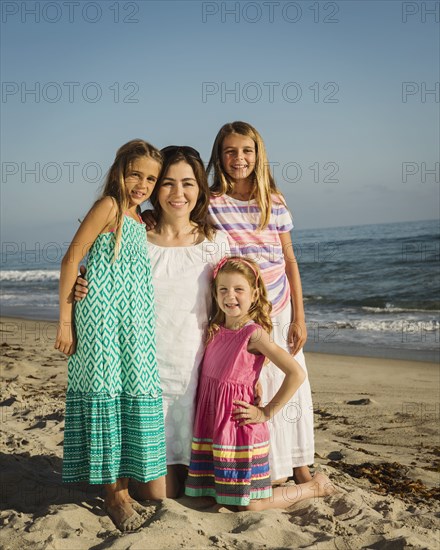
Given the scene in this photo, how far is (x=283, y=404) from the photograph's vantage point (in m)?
3.27

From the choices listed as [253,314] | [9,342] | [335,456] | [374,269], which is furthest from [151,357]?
[374,269]

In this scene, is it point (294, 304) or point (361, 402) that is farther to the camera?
point (361, 402)

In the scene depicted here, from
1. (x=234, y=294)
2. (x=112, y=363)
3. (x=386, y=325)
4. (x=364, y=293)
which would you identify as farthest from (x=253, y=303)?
(x=364, y=293)

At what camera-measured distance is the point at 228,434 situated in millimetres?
3217

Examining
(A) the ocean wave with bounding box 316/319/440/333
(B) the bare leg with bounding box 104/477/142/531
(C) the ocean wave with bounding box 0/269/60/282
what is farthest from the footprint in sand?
A: (C) the ocean wave with bounding box 0/269/60/282

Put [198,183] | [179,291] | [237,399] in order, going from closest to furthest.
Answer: [237,399] → [179,291] → [198,183]

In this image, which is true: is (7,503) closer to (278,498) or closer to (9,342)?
(278,498)

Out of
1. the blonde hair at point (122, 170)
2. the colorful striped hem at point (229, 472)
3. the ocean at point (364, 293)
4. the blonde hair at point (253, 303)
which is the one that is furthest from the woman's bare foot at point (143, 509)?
the ocean at point (364, 293)

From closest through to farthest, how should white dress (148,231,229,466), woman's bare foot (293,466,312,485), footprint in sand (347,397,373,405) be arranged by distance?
1. white dress (148,231,229,466)
2. woman's bare foot (293,466,312,485)
3. footprint in sand (347,397,373,405)

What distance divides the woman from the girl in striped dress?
0.52ft

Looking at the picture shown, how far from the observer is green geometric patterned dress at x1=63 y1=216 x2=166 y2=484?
3.08 m

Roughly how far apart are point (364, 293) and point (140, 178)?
1222 cm

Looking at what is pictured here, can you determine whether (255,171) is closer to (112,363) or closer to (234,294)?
(234,294)

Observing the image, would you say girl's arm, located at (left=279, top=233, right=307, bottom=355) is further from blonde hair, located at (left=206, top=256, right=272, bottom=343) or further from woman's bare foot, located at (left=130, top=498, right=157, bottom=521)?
woman's bare foot, located at (left=130, top=498, right=157, bottom=521)
